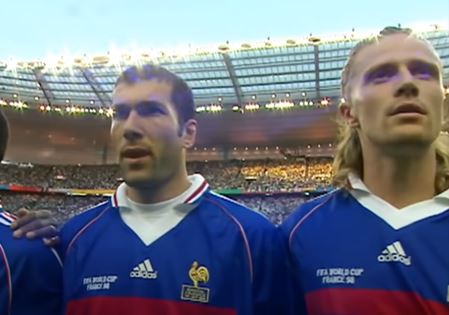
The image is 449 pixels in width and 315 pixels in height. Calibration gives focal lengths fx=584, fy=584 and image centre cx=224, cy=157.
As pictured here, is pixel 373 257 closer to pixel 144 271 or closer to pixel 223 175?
pixel 144 271

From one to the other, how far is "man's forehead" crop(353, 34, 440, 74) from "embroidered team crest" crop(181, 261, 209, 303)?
100 centimetres

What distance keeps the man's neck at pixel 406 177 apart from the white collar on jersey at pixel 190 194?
78 centimetres

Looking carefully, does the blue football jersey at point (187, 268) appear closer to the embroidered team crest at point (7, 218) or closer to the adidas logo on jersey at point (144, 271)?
the adidas logo on jersey at point (144, 271)

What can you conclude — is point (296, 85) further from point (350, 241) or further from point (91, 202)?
point (350, 241)

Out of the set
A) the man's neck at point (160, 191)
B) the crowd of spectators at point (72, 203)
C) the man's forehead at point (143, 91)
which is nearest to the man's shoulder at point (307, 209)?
the man's neck at point (160, 191)

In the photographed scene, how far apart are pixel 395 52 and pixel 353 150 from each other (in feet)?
1.48

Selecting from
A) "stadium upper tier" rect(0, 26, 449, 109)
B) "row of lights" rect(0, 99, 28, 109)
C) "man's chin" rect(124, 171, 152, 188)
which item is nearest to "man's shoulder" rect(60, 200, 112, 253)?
"man's chin" rect(124, 171, 152, 188)

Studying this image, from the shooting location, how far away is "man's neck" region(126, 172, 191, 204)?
2.44 meters

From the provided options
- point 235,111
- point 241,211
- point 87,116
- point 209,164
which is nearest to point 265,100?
point 235,111

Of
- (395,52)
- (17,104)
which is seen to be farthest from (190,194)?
(17,104)

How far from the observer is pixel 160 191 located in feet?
8.09

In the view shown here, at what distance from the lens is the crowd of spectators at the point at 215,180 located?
2705cm

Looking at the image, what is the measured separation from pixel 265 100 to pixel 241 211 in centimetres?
2770

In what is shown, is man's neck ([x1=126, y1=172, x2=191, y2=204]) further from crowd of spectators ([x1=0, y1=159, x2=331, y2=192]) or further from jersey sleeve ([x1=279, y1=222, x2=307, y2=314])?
crowd of spectators ([x1=0, y1=159, x2=331, y2=192])
